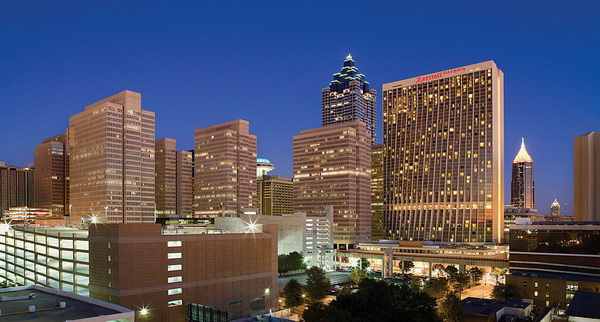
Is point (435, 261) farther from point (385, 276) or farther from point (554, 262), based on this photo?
point (554, 262)

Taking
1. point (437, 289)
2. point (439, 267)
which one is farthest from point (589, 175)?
point (437, 289)

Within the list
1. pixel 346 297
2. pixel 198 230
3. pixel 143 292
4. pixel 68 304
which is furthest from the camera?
pixel 198 230

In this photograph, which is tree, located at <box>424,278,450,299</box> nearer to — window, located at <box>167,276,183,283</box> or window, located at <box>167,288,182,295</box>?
window, located at <box>167,288,182,295</box>

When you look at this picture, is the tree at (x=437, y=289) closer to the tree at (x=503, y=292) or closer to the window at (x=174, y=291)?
the tree at (x=503, y=292)

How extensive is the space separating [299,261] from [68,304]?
120181 millimetres

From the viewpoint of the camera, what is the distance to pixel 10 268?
135500mm

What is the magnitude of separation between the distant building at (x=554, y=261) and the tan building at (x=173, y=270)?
2569 inches

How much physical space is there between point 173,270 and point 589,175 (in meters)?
162

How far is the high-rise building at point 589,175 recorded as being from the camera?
18188cm

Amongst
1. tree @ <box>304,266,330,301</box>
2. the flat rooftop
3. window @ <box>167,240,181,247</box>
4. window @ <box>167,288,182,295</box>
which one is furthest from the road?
the flat rooftop

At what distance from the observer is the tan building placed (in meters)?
87.1

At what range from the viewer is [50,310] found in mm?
61375

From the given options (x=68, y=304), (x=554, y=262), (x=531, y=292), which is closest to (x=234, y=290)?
(x=68, y=304)

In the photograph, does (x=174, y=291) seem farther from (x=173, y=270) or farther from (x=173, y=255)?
(x=173, y=255)
